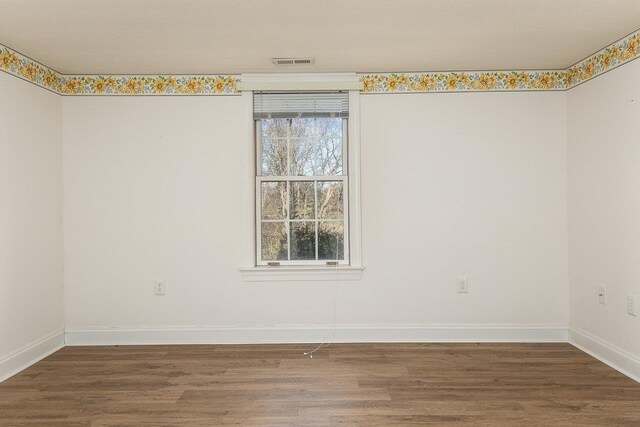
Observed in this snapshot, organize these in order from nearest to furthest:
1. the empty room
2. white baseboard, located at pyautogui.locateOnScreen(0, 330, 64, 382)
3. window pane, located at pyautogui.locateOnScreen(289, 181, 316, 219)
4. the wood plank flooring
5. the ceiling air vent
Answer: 1. the wood plank flooring
2. white baseboard, located at pyautogui.locateOnScreen(0, 330, 64, 382)
3. the ceiling air vent
4. the empty room
5. window pane, located at pyautogui.locateOnScreen(289, 181, 316, 219)

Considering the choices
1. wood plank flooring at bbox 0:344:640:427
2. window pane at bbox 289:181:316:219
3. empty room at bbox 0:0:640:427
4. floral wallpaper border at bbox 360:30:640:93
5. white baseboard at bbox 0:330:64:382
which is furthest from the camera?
window pane at bbox 289:181:316:219

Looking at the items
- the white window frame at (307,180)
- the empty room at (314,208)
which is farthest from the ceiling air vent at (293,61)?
the white window frame at (307,180)

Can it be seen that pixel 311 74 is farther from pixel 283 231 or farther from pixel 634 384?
pixel 634 384

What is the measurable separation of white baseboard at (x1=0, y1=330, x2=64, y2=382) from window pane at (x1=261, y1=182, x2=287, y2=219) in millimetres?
2156

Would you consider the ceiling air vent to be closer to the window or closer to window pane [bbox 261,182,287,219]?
the window

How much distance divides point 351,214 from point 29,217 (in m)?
2.72

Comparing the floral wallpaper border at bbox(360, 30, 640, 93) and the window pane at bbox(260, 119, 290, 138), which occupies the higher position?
the floral wallpaper border at bbox(360, 30, 640, 93)

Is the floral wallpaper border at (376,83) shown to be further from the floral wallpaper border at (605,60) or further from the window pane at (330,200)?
the window pane at (330,200)

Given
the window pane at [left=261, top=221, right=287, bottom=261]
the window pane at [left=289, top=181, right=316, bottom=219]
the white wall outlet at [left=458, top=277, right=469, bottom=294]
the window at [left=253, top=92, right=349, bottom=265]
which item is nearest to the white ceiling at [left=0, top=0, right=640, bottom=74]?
the window at [left=253, top=92, right=349, bottom=265]

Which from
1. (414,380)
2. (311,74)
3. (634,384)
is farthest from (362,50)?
(634,384)

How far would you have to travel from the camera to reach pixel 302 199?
4285 mm

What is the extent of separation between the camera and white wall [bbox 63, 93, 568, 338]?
4.18 m

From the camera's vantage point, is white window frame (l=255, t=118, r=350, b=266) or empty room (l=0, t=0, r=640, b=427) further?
white window frame (l=255, t=118, r=350, b=266)

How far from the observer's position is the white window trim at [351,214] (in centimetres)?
417
